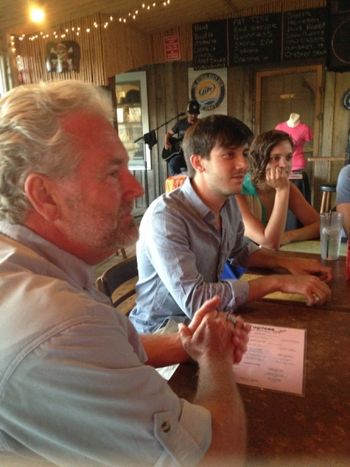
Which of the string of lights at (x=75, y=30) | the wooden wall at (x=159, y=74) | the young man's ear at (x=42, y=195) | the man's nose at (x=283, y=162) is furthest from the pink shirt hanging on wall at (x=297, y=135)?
the young man's ear at (x=42, y=195)

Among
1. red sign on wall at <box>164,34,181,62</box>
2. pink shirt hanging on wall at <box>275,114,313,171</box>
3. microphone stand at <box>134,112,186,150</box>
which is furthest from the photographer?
microphone stand at <box>134,112,186,150</box>

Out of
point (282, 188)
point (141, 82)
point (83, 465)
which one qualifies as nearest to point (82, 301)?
point (83, 465)

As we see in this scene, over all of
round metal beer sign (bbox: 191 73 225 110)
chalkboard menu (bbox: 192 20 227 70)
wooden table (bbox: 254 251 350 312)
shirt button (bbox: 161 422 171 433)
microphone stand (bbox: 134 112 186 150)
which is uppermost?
chalkboard menu (bbox: 192 20 227 70)

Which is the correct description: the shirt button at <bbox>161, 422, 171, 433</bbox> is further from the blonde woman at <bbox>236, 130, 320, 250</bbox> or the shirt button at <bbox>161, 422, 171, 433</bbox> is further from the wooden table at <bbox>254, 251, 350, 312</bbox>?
the blonde woman at <bbox>236, 130, 320, 250</bbox>

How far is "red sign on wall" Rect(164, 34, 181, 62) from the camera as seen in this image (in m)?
6.03

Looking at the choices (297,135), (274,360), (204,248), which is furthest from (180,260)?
(297,135)

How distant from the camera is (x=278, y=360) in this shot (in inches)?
37.6

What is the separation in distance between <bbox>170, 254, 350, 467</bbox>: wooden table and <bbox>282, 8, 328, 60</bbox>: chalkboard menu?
5141 mm

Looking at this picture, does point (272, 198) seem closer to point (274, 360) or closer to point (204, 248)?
point (204, 248)

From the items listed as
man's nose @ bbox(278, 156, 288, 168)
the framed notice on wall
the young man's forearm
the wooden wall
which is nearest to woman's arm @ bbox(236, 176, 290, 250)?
man's nose @ bbox(278, 156, 288, 168)

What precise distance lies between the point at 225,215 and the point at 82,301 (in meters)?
1.24

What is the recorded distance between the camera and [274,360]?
0.96 metres

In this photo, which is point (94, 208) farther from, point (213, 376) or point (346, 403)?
point (346, 403)

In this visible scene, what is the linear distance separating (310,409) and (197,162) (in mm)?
1190
